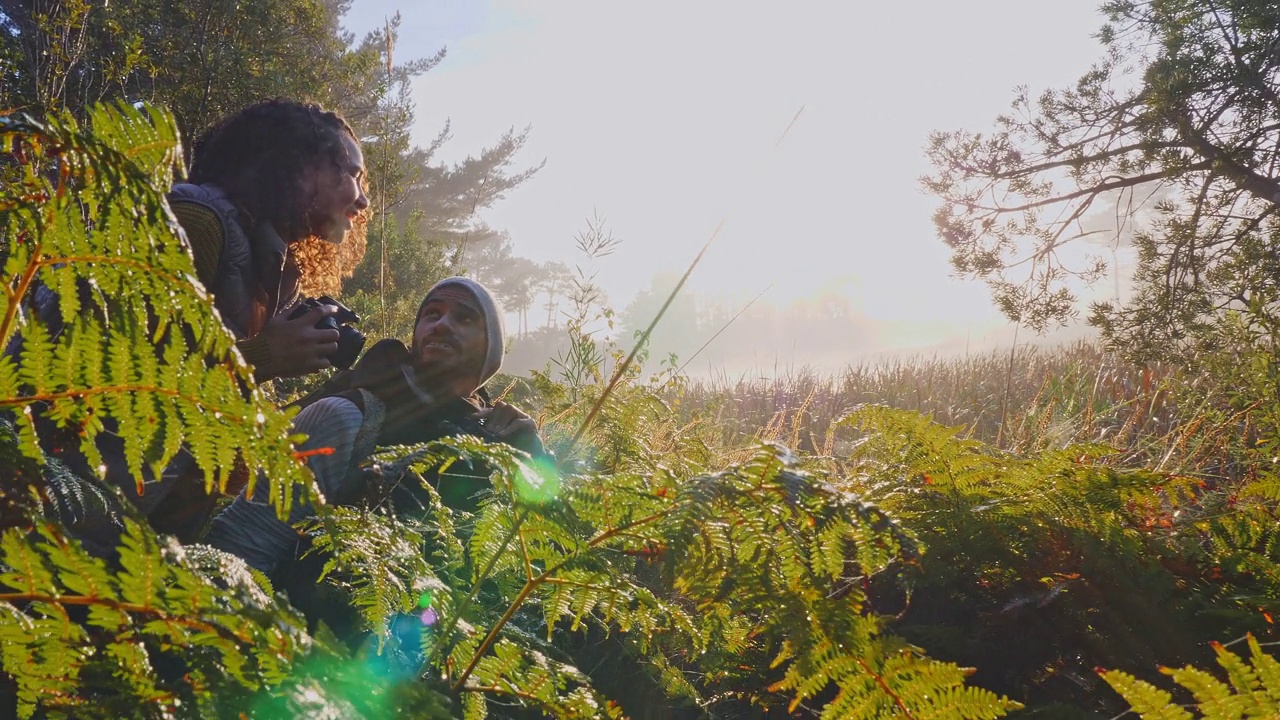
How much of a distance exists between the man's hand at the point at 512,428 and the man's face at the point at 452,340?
0.94 feet

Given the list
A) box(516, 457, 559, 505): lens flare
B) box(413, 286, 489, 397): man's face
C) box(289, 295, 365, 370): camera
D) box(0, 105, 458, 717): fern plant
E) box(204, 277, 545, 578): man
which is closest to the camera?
box(0, 105, 458, 717): fern plant

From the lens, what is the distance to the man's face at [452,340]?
2.68 meters

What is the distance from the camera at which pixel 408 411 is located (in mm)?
2480

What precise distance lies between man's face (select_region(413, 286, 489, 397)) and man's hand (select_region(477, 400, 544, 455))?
0.29 meters

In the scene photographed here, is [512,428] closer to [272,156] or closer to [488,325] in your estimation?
[488,325]

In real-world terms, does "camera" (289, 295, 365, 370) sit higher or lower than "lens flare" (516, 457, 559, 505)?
higher

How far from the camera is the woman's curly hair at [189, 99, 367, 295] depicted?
2322 mm

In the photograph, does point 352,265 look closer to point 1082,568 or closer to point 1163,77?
point 1082,568

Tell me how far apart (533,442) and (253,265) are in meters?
0.96

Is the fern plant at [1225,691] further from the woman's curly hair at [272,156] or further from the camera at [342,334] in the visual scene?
the woman's curly hair at [272,156]

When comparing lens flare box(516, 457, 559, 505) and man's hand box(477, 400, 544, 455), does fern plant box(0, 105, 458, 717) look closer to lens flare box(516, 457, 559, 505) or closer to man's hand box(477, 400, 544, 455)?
lens flare box(516, 457, 559, 505)

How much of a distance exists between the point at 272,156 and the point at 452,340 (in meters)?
0.82

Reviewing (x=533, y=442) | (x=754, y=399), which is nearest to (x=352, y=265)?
(x=533, y=442)

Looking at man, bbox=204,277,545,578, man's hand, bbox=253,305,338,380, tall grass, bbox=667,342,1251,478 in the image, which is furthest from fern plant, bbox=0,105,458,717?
tall grass, bbox=667,342,1251,478
